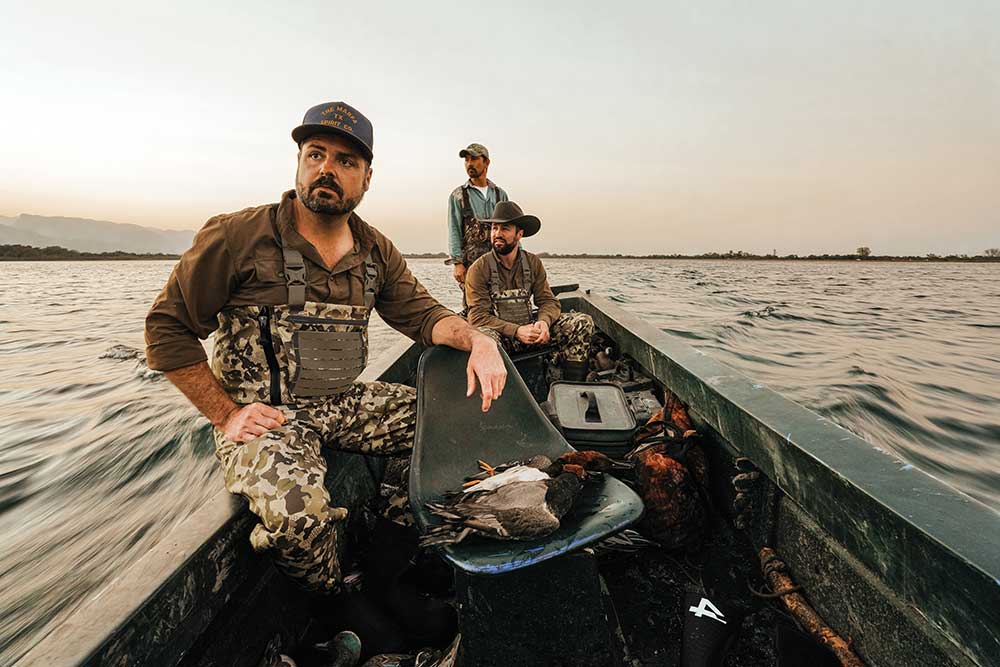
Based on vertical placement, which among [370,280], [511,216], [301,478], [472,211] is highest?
[472,211]

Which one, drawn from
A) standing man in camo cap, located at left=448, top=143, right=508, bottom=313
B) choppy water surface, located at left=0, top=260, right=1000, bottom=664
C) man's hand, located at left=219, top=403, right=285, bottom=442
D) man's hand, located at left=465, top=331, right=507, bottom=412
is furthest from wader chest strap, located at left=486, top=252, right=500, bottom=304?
choppy water surface, located at left=0, top=260, right=1000, bottom=664

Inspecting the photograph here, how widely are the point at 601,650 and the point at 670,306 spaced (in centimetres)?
1529

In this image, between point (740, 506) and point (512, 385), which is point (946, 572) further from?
point (512, 385)

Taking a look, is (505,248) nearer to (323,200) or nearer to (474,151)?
(474,151)

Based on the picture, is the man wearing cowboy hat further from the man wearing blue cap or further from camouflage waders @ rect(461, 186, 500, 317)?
the man wearing blue cap

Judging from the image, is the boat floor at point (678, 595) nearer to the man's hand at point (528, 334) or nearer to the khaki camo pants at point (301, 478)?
the khaki camo pants at point (301, 478)

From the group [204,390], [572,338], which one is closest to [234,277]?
[204,390]

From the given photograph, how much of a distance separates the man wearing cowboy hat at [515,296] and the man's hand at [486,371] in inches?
102

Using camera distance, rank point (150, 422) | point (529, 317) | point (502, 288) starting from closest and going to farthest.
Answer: point (502, 288), point (529, 317), point (150, 422)

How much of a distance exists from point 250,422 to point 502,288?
360cm

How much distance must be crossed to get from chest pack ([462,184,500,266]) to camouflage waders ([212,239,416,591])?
158 inches

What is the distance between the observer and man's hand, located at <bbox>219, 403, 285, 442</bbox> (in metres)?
2.10

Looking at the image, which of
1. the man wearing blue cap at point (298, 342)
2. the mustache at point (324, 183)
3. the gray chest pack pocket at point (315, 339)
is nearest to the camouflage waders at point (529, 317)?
the man wearing blue cap at point (298, 342)

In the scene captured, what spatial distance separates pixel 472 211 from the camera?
648 cm
